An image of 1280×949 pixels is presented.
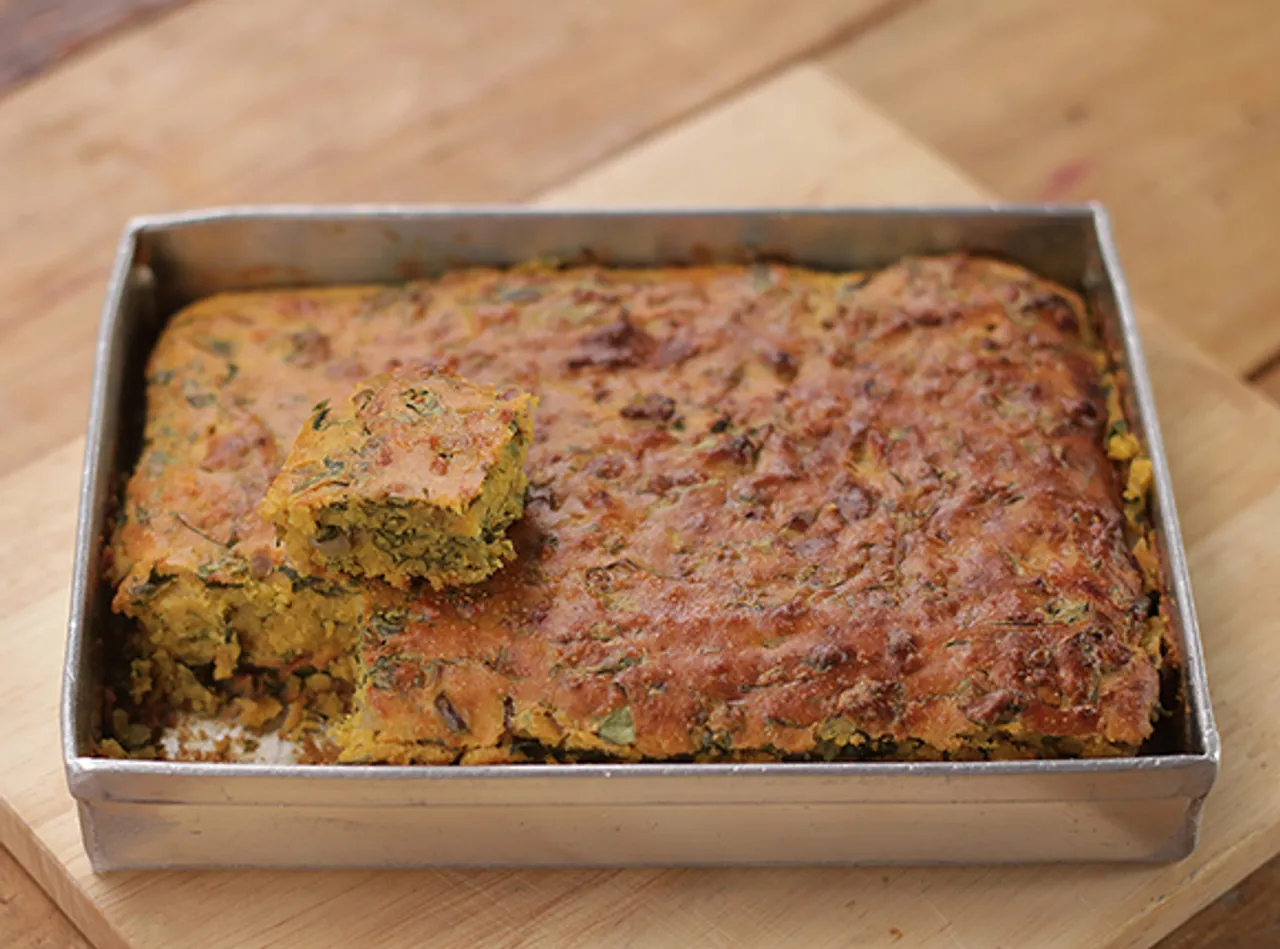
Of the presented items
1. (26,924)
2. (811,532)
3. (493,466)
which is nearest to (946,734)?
(811,532)

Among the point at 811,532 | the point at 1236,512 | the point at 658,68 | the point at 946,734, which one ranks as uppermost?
the point at 658,68

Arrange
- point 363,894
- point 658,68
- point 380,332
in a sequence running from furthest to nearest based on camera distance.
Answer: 1. point 658,68
2. point 380,332
3. point 363,894

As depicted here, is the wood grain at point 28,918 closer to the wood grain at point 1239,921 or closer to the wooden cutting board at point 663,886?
the wooden cutting board at point 663,886

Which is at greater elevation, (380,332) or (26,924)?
(380,332)

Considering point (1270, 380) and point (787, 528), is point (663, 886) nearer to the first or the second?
point (787, 528)

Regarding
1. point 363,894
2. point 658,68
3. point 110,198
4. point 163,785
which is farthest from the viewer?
point 658,68

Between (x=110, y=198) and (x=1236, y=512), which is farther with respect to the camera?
(x=110, y=198)

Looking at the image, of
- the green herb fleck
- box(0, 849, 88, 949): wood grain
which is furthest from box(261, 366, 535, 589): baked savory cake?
box(0, 849, 88, 949): wood grain

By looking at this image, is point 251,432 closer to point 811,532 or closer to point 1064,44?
point 811,532
